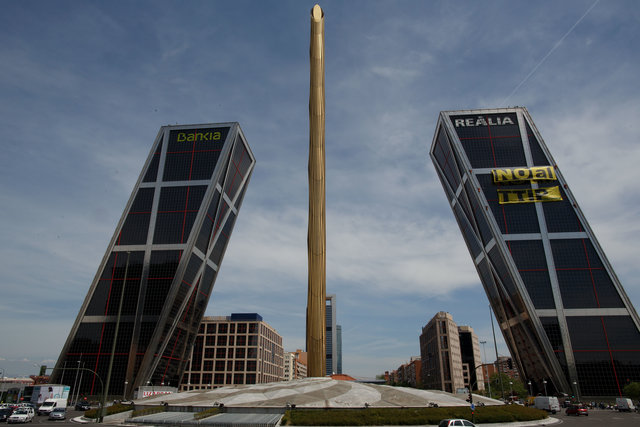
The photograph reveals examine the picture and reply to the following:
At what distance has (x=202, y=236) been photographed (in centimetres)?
8469

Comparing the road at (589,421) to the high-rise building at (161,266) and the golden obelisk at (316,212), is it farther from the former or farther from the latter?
the high-rise building at (161,266)

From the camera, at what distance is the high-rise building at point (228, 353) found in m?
124

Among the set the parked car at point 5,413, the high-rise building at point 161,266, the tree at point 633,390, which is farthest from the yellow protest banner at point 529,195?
the parked car at point 5,413

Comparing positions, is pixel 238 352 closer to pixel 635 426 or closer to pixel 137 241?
pixel 137 241

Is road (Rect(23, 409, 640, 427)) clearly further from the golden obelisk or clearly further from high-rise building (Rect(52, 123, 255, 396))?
high-rise building (Rect(52, 123, 255, 396))

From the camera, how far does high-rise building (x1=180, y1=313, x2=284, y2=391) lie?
124m

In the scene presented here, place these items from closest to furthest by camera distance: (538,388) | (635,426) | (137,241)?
(635,426)
(538,388)
(137,241)

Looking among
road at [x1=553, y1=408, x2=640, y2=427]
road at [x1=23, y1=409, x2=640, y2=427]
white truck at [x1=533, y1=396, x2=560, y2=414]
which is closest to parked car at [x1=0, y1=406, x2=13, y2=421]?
road at [x1=23, y1=409, x2=640, y2=427]

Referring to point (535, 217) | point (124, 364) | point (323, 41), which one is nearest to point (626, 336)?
point (535, 217)

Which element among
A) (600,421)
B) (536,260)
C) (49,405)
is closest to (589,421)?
(600,421)

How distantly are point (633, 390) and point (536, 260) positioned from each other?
24.4m

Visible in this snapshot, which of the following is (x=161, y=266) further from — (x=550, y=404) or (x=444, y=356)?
(x=444, y=356)

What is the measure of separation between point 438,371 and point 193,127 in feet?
388

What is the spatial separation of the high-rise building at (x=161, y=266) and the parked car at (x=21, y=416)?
29783 millimetres
